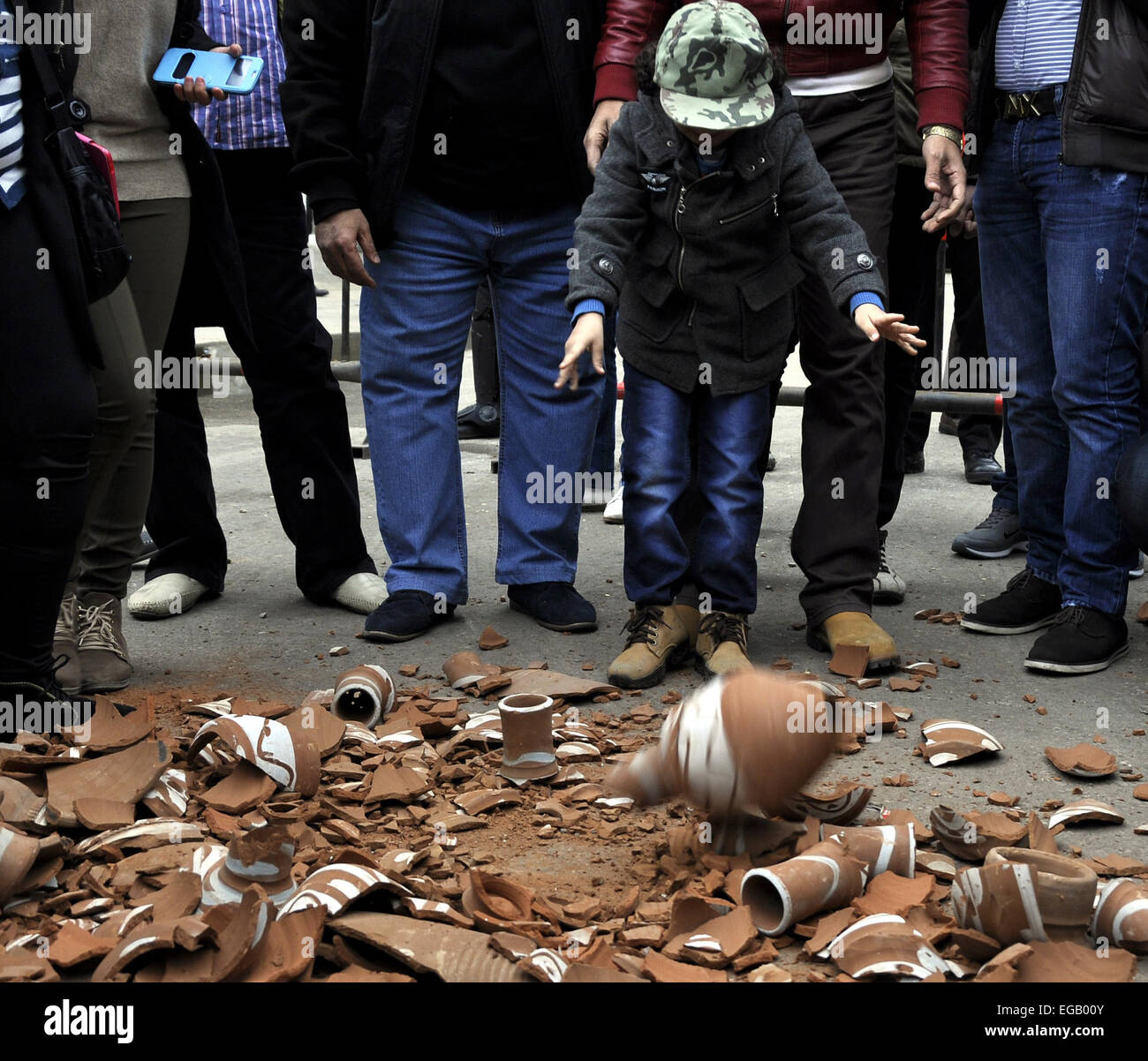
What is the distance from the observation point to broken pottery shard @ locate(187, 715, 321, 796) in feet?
9.52

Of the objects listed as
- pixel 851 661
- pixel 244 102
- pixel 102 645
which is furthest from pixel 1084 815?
pixel 244 102

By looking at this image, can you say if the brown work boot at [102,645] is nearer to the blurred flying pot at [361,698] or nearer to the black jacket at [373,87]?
the blurred flying pot at [361,698]

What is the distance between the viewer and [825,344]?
385cm

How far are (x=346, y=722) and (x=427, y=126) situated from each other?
1.67 meters

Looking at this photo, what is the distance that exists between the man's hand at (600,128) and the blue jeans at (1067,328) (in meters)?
1.00

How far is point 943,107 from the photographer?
3.77 meters

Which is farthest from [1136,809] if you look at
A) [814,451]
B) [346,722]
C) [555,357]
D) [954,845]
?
[555,357]

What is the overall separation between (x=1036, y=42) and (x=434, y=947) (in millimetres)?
2693

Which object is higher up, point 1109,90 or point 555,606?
point 1109,90

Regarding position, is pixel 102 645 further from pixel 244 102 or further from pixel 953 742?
pixel 953 742

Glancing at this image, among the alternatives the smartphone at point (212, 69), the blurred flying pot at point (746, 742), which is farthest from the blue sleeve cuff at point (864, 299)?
the smartphone at point (212, 69)

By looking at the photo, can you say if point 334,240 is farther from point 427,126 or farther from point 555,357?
point 555,357

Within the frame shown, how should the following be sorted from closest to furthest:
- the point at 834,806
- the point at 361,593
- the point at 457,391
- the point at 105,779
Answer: the point at 834,806, the point at 105,779, the point at 457,391, the point at 361,593

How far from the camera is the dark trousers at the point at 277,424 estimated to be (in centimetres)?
418
